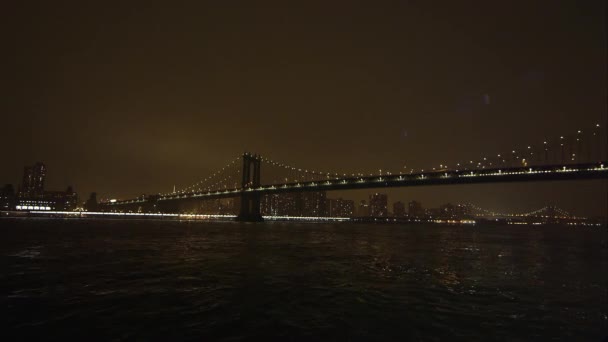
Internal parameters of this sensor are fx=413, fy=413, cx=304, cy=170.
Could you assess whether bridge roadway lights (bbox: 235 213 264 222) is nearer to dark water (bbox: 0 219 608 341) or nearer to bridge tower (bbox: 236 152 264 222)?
bridge tower (bbox: 236 152 264 222)

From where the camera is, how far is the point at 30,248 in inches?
867

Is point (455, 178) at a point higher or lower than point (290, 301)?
higher

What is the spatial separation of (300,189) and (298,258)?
62442 mm

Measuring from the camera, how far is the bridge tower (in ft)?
277

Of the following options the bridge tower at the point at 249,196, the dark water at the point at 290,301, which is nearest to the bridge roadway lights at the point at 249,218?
the bridge tower at the point at 249,196

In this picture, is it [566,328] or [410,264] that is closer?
[566,328]

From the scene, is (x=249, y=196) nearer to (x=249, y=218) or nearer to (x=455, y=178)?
(x=249, y=218)

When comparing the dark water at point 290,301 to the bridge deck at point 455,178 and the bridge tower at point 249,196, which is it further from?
the bridge tower at point 249,196

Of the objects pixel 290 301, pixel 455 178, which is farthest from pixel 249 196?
pixel 290 301

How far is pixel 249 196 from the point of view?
87750mm

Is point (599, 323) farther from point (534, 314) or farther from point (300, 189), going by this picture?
point (300, 189)

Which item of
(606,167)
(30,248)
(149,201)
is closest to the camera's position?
(30,248)

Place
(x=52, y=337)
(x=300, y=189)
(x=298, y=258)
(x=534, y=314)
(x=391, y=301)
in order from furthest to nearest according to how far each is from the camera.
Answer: (x=300, y=189), (x=298, y=258), (x=391, y=301), (x=534, y=314), (x=52, y=337)

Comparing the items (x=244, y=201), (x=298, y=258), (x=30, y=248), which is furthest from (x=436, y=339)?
(x=244, y=201)
